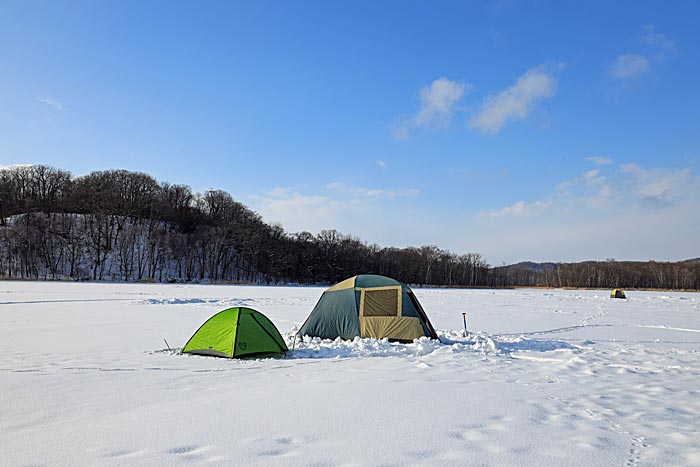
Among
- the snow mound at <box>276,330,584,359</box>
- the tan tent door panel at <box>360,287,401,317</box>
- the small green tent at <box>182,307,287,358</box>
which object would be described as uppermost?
the tan tent door panel at <box>360,287,401,317</box>

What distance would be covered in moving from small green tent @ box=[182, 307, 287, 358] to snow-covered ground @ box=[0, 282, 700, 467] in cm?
36

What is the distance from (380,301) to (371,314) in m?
0.39

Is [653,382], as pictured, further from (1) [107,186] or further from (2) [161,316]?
(1) [107,186]

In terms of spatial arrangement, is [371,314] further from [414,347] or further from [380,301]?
[414,347]

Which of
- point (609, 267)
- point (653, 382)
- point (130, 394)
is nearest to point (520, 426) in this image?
point (653, 382)

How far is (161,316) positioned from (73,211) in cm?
6194

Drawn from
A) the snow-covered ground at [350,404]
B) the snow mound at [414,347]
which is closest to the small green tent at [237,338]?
the snow-covered ground at [350,404]

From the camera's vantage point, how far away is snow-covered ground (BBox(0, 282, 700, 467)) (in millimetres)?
3975

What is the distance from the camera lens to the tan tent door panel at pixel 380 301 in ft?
36.3

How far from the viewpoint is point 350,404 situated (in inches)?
221

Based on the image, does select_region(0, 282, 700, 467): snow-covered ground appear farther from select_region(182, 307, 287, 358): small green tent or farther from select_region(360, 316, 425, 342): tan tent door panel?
select_region(360, 316, 425, 342): tan tent door panel

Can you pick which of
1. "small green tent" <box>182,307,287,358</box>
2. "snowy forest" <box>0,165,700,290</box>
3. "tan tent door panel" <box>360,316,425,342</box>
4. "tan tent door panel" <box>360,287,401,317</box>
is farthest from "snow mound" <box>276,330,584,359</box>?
"snowy forest" <box>0,165,700,290</box>

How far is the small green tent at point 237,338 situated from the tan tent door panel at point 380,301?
8.48 ft

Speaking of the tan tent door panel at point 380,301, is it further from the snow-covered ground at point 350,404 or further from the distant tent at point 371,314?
the snow-covered ground at point 350,404
